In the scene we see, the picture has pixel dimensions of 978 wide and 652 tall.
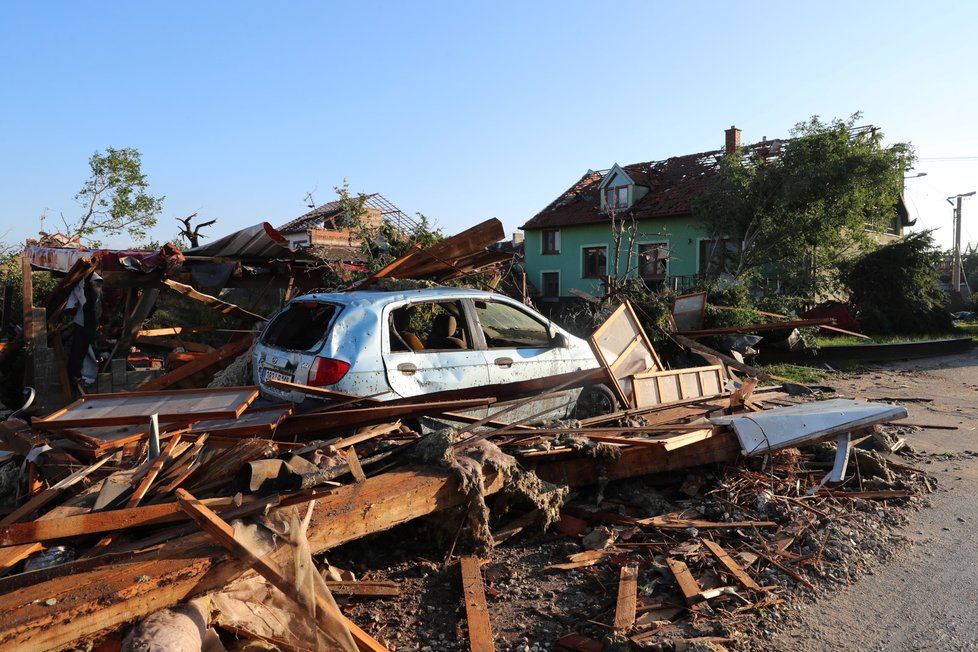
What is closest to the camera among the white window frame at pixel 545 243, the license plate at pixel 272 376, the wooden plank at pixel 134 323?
the license plate at pixel 272 376

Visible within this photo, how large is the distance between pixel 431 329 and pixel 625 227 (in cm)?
2464

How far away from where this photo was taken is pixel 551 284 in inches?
1374

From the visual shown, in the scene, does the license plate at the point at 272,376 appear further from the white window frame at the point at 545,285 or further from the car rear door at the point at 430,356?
the white window frame at the point at 545,285

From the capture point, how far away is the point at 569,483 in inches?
214

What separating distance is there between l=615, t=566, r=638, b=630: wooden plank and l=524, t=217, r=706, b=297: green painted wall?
892 inches

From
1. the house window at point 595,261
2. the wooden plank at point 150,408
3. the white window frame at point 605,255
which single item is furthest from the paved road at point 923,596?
the house window at point 595,261

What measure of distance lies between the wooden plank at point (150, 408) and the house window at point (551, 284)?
30.1 metres

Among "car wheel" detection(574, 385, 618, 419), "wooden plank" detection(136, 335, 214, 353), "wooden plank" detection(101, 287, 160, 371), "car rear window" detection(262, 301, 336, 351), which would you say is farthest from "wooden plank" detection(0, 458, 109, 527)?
"wooden plank" detection(136, 335, 214, 353)

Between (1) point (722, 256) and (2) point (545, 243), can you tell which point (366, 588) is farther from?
(2) point (545, 243)

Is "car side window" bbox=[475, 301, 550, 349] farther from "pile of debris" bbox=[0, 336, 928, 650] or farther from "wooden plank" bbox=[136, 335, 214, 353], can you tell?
"wooden plank" bbox=[136, 335, 214, 353]

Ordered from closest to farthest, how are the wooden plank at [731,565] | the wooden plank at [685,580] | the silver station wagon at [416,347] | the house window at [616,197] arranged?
the wooden plank at [685,580] → the wooden plank at [731,565] → the silver station wagon at [416,347] → the house window at [616,197]

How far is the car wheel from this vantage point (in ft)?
23.1

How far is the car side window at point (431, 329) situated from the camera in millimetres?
5665

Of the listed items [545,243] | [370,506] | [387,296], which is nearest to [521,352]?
[387,296]
